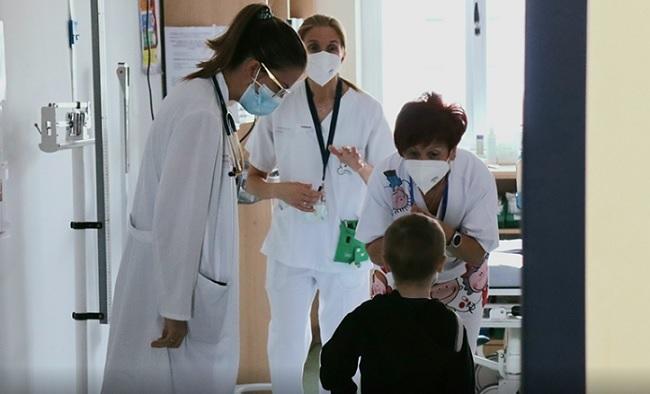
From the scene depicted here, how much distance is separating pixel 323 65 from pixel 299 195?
1.32 ft

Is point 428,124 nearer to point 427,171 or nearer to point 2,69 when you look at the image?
point 427,171

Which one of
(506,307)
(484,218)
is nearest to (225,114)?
(484,218)

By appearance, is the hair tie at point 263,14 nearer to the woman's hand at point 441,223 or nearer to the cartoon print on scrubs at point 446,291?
the woman's hand at point 441,223

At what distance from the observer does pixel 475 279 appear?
2.45 meters

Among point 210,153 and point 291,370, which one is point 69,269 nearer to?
point 291,370

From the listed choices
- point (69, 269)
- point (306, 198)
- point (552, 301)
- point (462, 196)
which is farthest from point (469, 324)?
point (552, 301)

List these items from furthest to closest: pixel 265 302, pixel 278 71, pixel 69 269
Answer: pixel 265 302 → pixel 69 269 → pixel 278 71

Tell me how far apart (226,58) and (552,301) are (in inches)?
48.6

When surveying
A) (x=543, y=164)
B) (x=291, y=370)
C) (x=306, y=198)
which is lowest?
(x=291, y=370)

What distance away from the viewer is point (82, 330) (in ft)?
9.59

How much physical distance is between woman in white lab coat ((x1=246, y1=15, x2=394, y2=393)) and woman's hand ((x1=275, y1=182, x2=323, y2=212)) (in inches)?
0.7

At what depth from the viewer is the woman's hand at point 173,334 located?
2.16 metres
